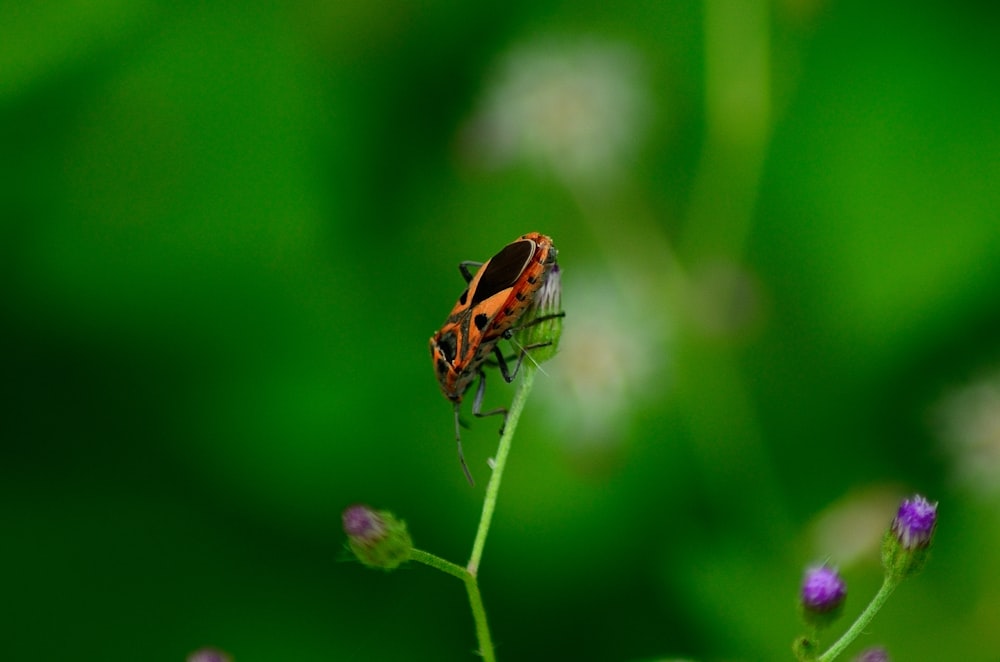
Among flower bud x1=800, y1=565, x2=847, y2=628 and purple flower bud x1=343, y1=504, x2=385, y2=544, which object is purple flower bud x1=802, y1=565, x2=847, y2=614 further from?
purple flower bud x1=343, y1=504, x2=385, y2=544

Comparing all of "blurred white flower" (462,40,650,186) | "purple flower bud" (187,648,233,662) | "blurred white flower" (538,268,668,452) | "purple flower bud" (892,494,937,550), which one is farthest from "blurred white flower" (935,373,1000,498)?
"purple flower bud" (187,648,233,662)

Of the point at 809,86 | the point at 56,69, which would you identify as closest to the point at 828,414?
the point at 809,86

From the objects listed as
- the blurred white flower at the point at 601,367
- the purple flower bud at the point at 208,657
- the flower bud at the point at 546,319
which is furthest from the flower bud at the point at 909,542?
the blurred white flower at the point at 601,367

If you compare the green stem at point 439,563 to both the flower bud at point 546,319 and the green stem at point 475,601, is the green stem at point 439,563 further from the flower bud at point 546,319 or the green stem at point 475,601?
the flower bud at point 546,319

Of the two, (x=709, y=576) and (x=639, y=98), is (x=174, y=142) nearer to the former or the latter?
(x=639, y=98)

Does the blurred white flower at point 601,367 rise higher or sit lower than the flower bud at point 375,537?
higher
